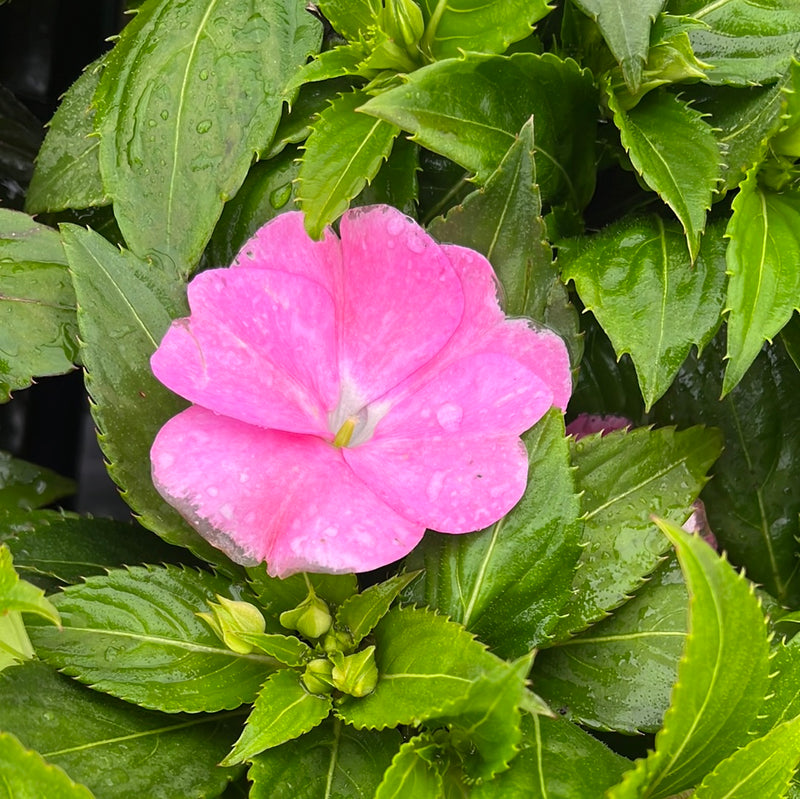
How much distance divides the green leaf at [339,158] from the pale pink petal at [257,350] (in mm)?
48

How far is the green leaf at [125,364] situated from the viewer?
A: 22.5 inches

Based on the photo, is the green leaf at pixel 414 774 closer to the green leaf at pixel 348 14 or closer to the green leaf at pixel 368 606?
the green leaf at pixel 368 606

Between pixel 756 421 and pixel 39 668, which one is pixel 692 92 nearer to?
pixel 756 421

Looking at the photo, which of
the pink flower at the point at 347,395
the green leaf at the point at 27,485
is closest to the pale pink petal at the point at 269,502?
the pink flower at the point at 347,395

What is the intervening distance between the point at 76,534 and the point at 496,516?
1.06ft

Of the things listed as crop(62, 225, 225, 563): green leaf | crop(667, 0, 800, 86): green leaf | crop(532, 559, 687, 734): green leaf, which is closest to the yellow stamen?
crop(62, 225, 225, 563): green leaf

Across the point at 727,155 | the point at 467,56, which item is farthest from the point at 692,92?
the point at 467,56

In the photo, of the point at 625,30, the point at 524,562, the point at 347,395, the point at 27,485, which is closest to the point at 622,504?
the point at 524,562

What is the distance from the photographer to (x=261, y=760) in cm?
53

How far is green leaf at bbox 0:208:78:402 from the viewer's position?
67 cm

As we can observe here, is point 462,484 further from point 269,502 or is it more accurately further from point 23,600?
point 23,600

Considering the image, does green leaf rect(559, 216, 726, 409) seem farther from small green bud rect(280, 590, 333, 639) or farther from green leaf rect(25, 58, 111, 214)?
green leaf rect(25, 58, 111, 214)

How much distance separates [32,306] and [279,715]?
0.35 metres

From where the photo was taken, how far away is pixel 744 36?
2.16ft
